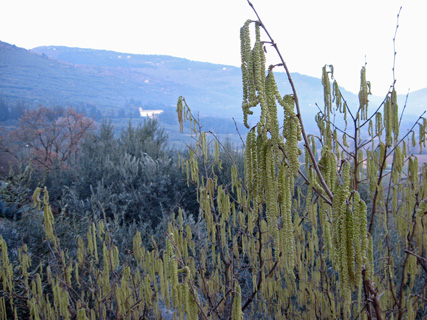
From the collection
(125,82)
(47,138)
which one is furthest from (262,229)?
(125,82)

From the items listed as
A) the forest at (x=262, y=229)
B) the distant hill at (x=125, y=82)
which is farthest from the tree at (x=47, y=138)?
the distant hill at (x=125, y=82)

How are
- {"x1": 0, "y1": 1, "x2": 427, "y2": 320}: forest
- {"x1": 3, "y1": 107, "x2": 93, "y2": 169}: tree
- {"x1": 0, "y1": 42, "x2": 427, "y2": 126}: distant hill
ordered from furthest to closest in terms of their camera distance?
1. {"x1": 0, "y1": 42, "x2": 427, "y2": 126}: distant hill
2. {"x1": 3, "y1": 107, "x2": 93, "y2": 169}: tree
3. {"x1": 0, "y1": 1, "x2": 427, "y2": 320}: forest

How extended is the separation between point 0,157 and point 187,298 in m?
9.92

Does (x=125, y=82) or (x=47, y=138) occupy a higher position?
(x=125, y=82)

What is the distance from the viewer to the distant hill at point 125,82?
49688 millimetres

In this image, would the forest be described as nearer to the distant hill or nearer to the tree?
the tree

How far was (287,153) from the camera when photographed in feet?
2.81

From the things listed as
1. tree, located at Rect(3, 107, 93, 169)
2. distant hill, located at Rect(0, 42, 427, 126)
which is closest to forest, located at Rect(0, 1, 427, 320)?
tree, located at Rect(3, 107, 93, 169)

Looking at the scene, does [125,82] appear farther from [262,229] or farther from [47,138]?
[262,229]

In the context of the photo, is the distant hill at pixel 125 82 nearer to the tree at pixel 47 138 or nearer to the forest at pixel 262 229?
the tree at pixel 47 138

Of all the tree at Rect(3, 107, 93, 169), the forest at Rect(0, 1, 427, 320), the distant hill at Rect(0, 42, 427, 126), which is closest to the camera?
the forest at Rect(0, 1, 427, 320)

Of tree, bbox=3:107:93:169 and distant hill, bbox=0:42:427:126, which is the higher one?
distant hill, bbox=0:42:427:126

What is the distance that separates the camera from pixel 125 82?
71125 mm

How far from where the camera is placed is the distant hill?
163ft
